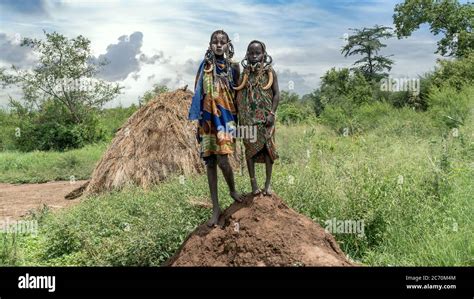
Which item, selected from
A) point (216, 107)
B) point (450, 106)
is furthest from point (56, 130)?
point (216, 107)

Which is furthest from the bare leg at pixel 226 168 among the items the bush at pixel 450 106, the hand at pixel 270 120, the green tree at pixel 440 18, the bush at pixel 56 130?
the green tree at pixel 440 18

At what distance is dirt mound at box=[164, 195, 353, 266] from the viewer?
448 centimetres

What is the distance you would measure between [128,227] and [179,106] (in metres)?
4.73

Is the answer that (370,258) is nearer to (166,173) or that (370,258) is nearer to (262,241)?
(262,241)

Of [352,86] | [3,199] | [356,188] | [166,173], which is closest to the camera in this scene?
[356,188]

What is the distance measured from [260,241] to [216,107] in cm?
126

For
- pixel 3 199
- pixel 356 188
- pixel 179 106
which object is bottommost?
pixel 3 199

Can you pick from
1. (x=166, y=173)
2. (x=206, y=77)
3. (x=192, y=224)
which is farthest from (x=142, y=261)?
(x=166, y=173)

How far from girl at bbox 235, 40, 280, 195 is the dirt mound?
0.25 m

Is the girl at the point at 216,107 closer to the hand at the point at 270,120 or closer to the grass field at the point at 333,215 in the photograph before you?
the hand at the point at 270,120

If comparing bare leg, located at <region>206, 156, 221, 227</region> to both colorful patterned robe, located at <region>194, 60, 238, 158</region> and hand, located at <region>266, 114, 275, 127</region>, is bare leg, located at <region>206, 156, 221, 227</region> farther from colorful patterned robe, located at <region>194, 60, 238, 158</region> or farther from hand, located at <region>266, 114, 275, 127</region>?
hand, located at <region>266, 114, 275, 127</region>

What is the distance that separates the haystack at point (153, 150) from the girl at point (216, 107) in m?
5.00

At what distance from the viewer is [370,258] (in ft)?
18.2

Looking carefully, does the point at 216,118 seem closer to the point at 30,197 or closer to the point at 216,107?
the point at 216,107
